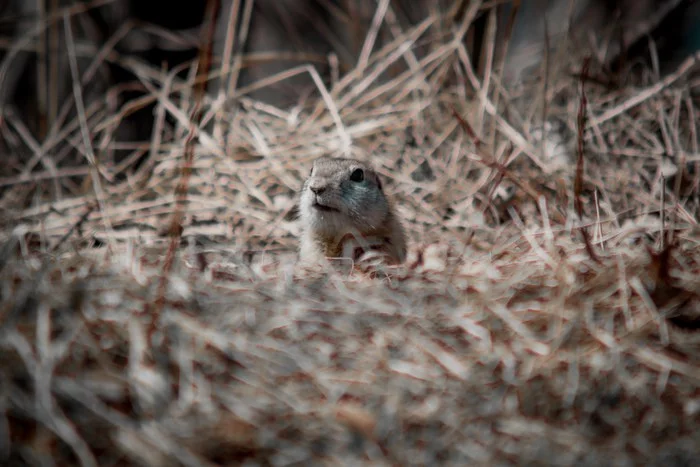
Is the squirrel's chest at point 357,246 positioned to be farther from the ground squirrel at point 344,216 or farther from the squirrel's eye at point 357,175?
the squirrel's eye at point 357,175

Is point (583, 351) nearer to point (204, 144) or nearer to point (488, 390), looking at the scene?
point (488, 390)

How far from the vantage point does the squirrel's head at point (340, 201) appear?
2.22 meters

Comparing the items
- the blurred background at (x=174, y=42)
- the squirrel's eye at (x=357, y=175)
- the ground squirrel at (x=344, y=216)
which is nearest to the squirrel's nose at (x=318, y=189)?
the ground squirrel at (x=344, y=216)

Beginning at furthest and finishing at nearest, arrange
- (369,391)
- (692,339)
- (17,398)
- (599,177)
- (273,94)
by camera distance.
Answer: (273,94)
(599,177)
(692,339)
(369,391)
(17,398)

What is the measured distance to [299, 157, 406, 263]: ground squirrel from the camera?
2.22 m

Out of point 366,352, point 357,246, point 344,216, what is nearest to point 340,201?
point 344,216

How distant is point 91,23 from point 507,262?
2639 millimetres

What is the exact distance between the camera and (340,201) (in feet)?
7.31

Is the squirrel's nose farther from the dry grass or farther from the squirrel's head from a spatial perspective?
the dry grass

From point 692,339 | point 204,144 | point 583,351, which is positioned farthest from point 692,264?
point 204,144

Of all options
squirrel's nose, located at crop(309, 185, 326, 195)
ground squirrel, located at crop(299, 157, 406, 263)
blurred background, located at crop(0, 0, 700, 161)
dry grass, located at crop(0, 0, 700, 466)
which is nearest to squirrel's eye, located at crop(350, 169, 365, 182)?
ground squirrel, located at crop(299, 157, 406, 263)

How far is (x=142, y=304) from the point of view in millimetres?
1286

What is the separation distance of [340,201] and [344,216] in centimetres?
7

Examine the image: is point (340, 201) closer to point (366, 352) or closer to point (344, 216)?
point (344, 216)
